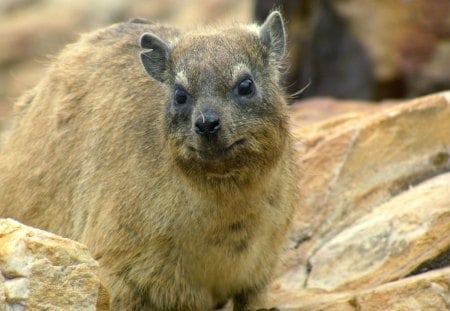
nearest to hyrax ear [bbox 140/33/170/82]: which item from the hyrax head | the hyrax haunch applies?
the hyrax haunch

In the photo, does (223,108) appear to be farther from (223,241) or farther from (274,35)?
(274,35)

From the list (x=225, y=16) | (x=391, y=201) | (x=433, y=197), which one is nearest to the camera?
(x=433, y=197)

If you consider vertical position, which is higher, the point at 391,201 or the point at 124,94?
the point at 124,94

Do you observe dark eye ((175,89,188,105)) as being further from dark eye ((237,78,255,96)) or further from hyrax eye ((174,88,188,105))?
dark eye ((237,78,255,96))

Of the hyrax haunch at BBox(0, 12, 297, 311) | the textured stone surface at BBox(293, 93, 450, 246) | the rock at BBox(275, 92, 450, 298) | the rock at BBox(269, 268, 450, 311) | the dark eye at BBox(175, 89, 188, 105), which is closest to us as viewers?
the rock at BBox(269, 268, 450, 311)

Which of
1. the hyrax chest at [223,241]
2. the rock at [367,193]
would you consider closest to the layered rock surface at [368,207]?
the rock at [367,193]

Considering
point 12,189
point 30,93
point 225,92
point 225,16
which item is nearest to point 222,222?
point 225,92

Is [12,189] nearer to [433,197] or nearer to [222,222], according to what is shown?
[222,222]
